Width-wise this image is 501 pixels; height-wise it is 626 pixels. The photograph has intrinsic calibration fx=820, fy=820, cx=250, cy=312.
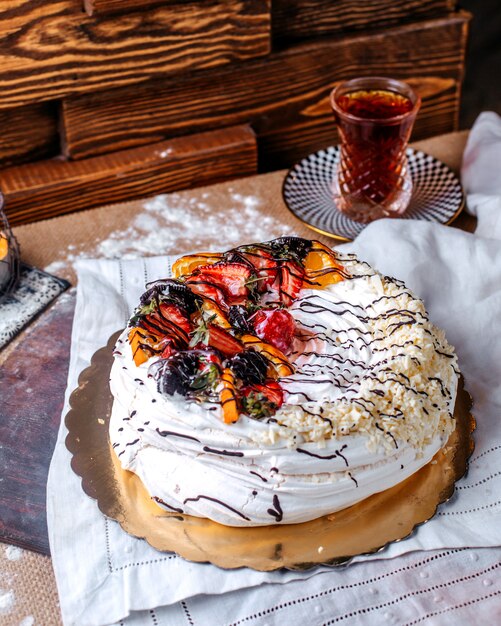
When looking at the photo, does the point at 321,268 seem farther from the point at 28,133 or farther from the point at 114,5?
the point at 28,133

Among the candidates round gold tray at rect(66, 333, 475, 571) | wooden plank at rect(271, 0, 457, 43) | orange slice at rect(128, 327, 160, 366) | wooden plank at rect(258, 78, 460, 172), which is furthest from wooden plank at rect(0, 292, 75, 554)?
wooden plank at rect(271, 0, 457, 43)

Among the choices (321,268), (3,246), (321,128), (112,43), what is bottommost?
(321,128)

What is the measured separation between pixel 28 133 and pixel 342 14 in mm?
847

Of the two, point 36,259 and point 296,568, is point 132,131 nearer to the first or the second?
point 36,259

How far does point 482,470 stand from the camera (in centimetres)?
123

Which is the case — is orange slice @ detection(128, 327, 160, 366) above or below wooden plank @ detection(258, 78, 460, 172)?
above

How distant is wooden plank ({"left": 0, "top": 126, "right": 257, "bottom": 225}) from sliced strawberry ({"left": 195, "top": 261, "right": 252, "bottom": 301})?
72 centimetres

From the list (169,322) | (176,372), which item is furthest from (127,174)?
(176,372)

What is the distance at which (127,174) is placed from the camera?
194 centimetres

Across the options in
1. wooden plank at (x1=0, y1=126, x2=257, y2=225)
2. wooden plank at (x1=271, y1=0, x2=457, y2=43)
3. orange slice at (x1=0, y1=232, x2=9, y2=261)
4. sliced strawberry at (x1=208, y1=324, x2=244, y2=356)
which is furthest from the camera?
wooden plank at (x1=271, y1=0, x2=457, y2=43)

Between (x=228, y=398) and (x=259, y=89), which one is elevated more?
(x=228, y=398)

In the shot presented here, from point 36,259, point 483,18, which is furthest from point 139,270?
point 483,18

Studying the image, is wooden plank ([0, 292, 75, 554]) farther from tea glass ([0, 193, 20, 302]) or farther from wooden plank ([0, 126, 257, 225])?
wooden plank ([0, 126, 257, 225])

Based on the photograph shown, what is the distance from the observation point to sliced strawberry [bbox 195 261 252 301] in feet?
4.17
